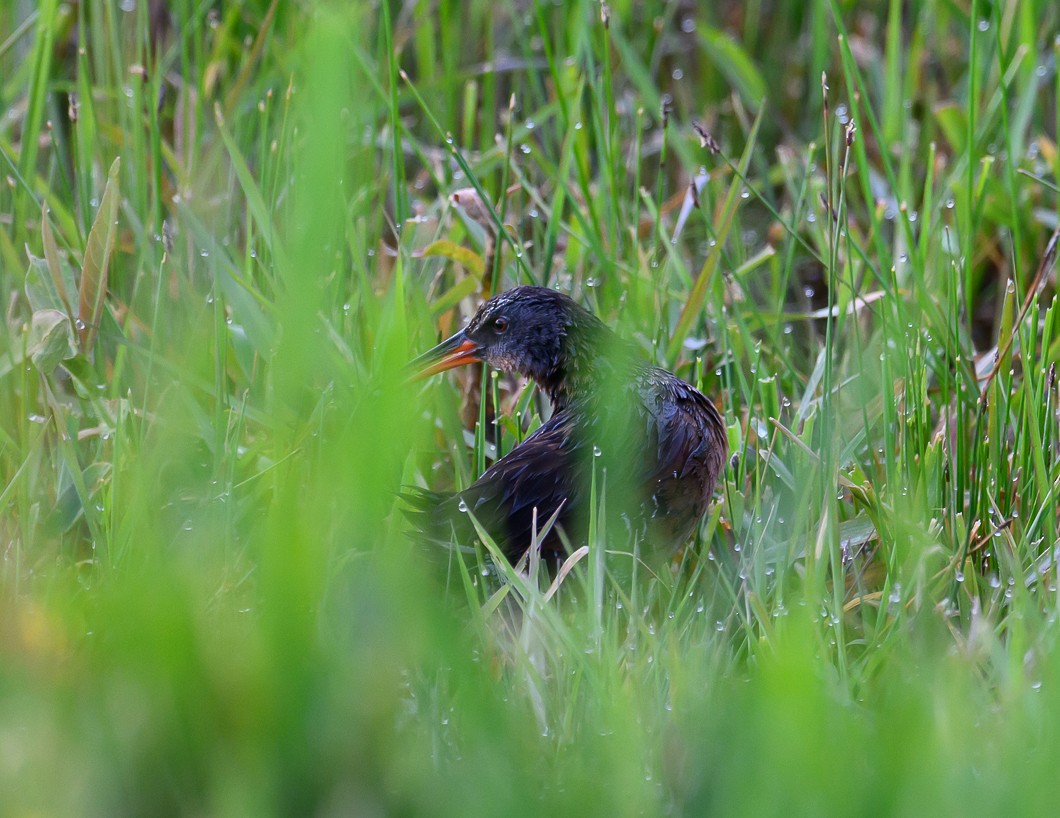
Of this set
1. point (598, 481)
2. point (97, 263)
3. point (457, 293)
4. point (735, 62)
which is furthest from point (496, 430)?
point (735, 62)

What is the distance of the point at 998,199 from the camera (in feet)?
10.1

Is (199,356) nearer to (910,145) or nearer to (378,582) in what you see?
(378,582)

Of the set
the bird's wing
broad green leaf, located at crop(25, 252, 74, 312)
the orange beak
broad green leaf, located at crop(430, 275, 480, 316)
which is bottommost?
the bird's wing

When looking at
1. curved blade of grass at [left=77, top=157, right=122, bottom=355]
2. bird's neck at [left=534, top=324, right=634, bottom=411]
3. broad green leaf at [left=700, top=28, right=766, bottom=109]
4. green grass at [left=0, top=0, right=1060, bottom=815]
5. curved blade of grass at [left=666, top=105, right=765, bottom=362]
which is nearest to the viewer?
green grass at [left=0, top=0, right=1060, bottom=815]

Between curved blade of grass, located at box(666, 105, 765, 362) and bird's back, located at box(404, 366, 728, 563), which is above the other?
curved blade of grass, located at box(666, 105, 765, 362)

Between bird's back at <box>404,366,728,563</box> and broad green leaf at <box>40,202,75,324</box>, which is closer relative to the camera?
bird's back at <box>404,366,728,563</box>

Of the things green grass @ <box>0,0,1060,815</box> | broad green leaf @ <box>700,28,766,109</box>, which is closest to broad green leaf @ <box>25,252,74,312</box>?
green grass @ <box>0,0,1060,815</box>

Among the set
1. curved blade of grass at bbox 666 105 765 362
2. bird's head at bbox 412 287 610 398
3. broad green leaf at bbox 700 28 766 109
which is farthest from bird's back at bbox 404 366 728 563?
broad green leaf at bbox 700 28 766 109

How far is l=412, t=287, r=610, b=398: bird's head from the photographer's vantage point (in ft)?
7.50

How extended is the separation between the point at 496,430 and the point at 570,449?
0.37m

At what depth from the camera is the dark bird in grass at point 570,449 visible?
1.96 m

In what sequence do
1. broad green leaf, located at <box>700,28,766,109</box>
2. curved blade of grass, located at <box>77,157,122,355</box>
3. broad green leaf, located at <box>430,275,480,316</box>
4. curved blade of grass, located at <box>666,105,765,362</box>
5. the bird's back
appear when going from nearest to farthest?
the bird's back
curved blade of grass, located at <box>77,157,122,355</box>
curved blade of grass, located at <box>666,105,765,362</box>
broad green leaf, located at <box>430,275,480,316</box>
broad green leaf, located at <box>700,28,766,109</box>

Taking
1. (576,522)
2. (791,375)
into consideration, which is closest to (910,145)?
(791,375)

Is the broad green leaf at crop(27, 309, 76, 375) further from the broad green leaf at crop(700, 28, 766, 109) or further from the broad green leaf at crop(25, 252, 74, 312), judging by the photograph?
the broad green leaf at crop(700, 28, 766, 109)
